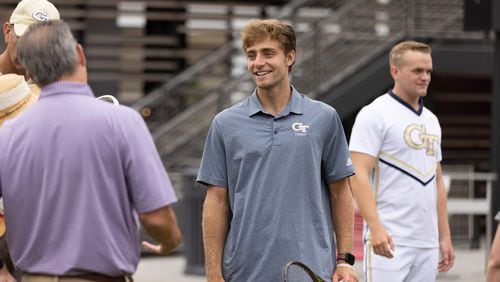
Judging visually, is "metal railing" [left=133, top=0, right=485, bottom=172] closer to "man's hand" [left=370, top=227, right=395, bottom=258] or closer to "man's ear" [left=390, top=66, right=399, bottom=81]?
"man's ear" [left=390, top=66, right=399, bottom=81]

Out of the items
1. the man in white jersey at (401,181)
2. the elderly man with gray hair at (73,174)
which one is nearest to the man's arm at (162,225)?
the elderly man with gray hair at (73,174)

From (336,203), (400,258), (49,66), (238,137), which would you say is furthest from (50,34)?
(400,258)

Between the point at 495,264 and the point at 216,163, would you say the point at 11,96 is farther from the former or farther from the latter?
the point at 495,264

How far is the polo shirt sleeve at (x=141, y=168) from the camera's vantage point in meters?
4.81

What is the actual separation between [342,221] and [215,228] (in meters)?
0.60

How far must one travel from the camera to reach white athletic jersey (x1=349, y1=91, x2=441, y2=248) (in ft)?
26.5

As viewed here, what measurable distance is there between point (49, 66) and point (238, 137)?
1.56 metres

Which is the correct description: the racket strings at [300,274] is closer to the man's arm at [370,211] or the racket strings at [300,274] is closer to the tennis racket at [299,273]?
the tennis racket at [299,273]

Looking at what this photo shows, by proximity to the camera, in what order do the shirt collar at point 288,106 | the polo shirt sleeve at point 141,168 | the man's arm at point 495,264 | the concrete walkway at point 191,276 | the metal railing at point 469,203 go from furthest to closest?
the metal railing at point 469,203
the concrete walkway at point 191,276
the shirt collar at point 288,106
the man's arm at point 495,264
the polo shirt sleeve at point 141,168

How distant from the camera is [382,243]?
25.6 ft

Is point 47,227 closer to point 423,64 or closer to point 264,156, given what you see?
point 264,156

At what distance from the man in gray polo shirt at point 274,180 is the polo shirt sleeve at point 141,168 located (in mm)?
1365

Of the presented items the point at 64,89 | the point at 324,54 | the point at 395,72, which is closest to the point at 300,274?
the point at 64,89

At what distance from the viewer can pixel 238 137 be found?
6.26 m
